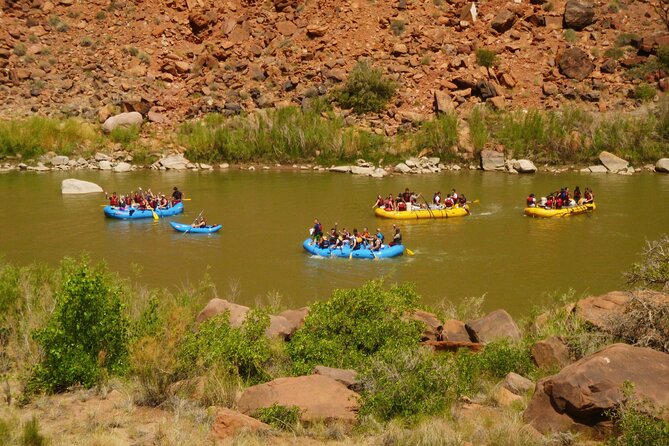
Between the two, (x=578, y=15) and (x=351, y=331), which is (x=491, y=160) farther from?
(x=351, y=331)

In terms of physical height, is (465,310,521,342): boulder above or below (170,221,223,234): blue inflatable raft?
above

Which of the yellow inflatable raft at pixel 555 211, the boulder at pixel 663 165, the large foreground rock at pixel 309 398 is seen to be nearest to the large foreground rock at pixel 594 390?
the large foreground rock at pixel 309 398

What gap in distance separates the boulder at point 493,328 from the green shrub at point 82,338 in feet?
19.2

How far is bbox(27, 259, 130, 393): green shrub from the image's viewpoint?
320 inches

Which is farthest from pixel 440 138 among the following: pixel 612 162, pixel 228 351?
pixel 228 351

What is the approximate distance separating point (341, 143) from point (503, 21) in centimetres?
1765

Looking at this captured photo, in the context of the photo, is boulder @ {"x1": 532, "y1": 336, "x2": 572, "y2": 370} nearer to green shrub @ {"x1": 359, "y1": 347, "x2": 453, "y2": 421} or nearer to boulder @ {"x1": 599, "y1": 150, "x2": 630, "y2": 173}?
green shrub @ {"x1": 359, "y1": 347, "x2": 453, "y2": 421}

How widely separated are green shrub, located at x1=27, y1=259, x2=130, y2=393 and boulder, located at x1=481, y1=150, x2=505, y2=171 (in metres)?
33.0

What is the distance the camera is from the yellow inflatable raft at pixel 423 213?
26.0 meters

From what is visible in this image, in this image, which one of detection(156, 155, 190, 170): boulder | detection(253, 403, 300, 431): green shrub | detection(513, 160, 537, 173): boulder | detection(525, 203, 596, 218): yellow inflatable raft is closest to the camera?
detection(253, 403, 300, 431): green shrub

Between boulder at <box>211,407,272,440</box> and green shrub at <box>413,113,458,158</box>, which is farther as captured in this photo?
green shrub at <box>413,113,458,158</box>

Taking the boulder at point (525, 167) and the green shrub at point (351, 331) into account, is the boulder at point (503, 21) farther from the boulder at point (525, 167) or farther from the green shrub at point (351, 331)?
the green shrub at point (351, 331)

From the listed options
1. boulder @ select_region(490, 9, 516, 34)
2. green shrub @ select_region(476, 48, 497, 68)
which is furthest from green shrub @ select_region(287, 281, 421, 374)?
boulder @ select_region(490, 9, 516, 34)

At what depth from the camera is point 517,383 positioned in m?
8.32
